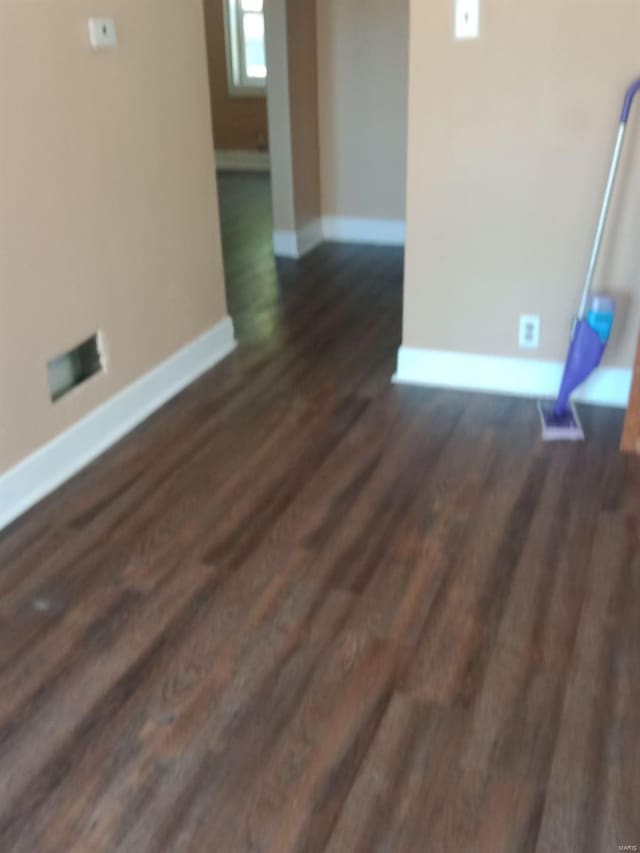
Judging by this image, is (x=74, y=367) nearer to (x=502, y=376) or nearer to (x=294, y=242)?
(x=502, y=376)

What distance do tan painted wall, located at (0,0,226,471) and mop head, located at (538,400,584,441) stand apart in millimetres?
1417

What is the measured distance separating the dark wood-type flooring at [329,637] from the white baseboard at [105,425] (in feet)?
0.21

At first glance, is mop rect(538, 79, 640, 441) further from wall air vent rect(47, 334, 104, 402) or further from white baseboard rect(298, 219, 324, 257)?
white baseboard rect(298, 219, 324, 257)

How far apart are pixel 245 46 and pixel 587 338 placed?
20.4 feet

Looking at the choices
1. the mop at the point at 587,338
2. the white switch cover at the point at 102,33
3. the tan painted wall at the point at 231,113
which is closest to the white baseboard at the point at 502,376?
the mop at the point at 587,338

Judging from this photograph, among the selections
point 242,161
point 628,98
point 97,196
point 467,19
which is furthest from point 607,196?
point 242,161

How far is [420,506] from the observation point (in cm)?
243

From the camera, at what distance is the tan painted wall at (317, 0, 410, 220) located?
4.62 m

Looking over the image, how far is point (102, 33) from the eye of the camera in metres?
2.49

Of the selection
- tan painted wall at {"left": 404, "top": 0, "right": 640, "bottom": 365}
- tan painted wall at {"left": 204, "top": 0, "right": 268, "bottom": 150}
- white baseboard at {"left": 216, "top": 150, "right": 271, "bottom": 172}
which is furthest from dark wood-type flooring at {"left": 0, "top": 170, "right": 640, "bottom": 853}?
tan painted wall at {"left": 204, "top": 0, "right": 268, "bottom": 150}

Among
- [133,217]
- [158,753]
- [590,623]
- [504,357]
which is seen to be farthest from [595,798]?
[133,217]

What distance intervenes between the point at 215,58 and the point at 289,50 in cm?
370

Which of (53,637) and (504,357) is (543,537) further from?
(53,637)

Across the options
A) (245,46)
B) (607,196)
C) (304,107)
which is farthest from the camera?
(245,46)
